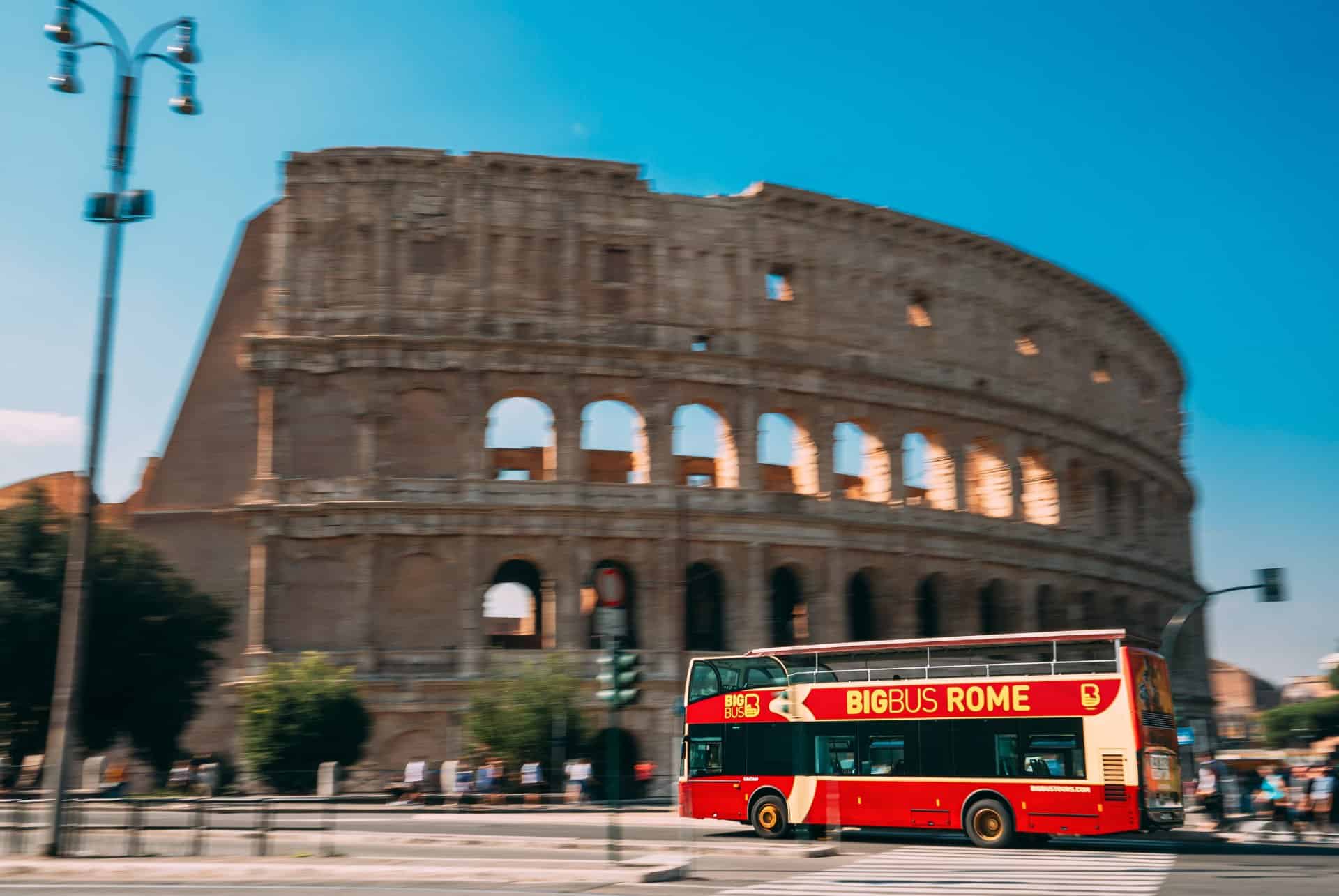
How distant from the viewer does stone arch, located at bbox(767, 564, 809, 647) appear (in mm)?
42844

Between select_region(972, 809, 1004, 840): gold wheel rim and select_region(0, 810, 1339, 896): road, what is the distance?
1.42 feet

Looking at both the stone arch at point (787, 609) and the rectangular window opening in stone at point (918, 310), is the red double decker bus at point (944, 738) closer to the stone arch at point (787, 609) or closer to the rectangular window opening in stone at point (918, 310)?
the stone arch at point (787, 609)

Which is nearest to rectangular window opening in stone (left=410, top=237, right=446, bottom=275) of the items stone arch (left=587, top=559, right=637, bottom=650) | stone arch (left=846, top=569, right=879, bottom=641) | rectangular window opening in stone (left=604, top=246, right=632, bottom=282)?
rectangular window opening in stone (left=604, top=246, right=632, bottom=282)

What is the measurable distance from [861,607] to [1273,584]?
750 inches

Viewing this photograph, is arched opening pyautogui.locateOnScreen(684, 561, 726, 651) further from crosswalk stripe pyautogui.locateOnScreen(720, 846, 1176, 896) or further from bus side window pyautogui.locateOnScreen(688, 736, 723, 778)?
crosswalk stripe pyautogui.locateOnScreen(720, 846, 1176, 896)

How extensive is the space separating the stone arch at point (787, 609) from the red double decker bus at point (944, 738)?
18953 mm

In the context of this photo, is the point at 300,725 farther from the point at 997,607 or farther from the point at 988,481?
the point at 988,481

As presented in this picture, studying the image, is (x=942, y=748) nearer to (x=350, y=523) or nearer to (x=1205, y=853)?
(x=1205, y=853)

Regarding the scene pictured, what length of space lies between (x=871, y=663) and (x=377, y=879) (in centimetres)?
1001

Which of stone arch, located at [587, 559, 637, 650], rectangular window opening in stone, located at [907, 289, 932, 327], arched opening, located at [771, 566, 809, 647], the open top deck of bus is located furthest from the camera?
rectangular window opening in stone, located at [907, 289, 932, 327]

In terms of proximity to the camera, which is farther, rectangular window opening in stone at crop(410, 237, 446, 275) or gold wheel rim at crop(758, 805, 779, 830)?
rectangular window opening in stone at crop(410, 237, 446, 275)

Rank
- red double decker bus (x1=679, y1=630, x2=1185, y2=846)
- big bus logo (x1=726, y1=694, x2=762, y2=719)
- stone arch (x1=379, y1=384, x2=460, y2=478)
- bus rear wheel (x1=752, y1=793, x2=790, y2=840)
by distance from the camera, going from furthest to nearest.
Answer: stone arch (x1=379, y1=384, x2=460, y2=478), big bus logo (x1=726, y1=694, x2=762, y2=719), bus rear wheel (x1=752, y1=793, x2=790, y2=840), red double decker bus (x1=679, y1=630, x2=1185, y2=846)

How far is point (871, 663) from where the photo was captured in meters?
21.8

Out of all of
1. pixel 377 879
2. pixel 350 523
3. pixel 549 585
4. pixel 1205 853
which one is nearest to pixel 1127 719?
pixel 1205 853
